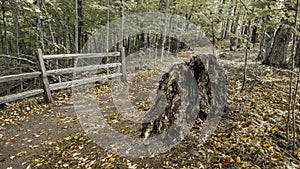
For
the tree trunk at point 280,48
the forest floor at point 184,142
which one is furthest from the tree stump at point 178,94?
the tree trunk at point 280,48

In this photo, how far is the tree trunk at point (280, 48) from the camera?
24.5 ft

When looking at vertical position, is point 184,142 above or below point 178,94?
below

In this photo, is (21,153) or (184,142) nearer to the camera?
(184,142)

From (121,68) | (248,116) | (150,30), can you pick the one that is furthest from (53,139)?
(150,30)

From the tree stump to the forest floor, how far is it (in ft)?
1.43

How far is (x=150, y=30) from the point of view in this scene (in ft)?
54.2

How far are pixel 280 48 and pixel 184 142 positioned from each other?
21.6 feet

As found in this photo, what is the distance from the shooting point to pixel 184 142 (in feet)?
11.2

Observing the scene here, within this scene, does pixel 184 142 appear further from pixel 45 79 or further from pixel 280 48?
pixel 280 48

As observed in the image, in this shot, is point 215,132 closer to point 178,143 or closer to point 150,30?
point 178,143

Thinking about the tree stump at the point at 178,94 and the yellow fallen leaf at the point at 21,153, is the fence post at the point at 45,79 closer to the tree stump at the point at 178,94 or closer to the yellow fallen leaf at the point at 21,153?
the yellow fallen leaf at the point at 21,153

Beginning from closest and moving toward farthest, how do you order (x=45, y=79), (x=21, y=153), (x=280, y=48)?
1. (x=21, y=153)
2. (x=45, y=79)
3. (x=280, y=48)

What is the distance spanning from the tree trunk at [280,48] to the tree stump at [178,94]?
17.5ft

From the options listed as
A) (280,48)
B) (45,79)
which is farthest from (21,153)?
(280,48)
